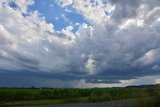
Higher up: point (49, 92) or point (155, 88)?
point (49, 92)

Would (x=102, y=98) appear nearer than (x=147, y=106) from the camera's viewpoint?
No

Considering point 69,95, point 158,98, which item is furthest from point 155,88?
point 69,95

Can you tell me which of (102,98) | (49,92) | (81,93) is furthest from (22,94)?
(102,98)

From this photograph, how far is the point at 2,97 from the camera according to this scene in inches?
2298

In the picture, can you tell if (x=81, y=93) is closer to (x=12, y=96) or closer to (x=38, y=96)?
(x=38, y=96)

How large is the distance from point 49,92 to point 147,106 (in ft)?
167

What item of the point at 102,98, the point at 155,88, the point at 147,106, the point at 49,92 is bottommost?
the point at 147,106

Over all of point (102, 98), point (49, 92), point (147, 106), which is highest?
point (49, 92)

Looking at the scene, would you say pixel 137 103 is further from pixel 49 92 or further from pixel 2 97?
pixel 49 92

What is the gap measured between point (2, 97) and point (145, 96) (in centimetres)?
4530

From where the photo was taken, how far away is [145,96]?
16469 mm

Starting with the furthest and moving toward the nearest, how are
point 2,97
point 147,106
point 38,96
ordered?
point 38,96
point 2,97
point 147,106

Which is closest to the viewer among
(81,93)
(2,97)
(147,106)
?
(147,106)

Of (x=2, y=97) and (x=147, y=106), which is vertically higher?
(x=2, y=97)
